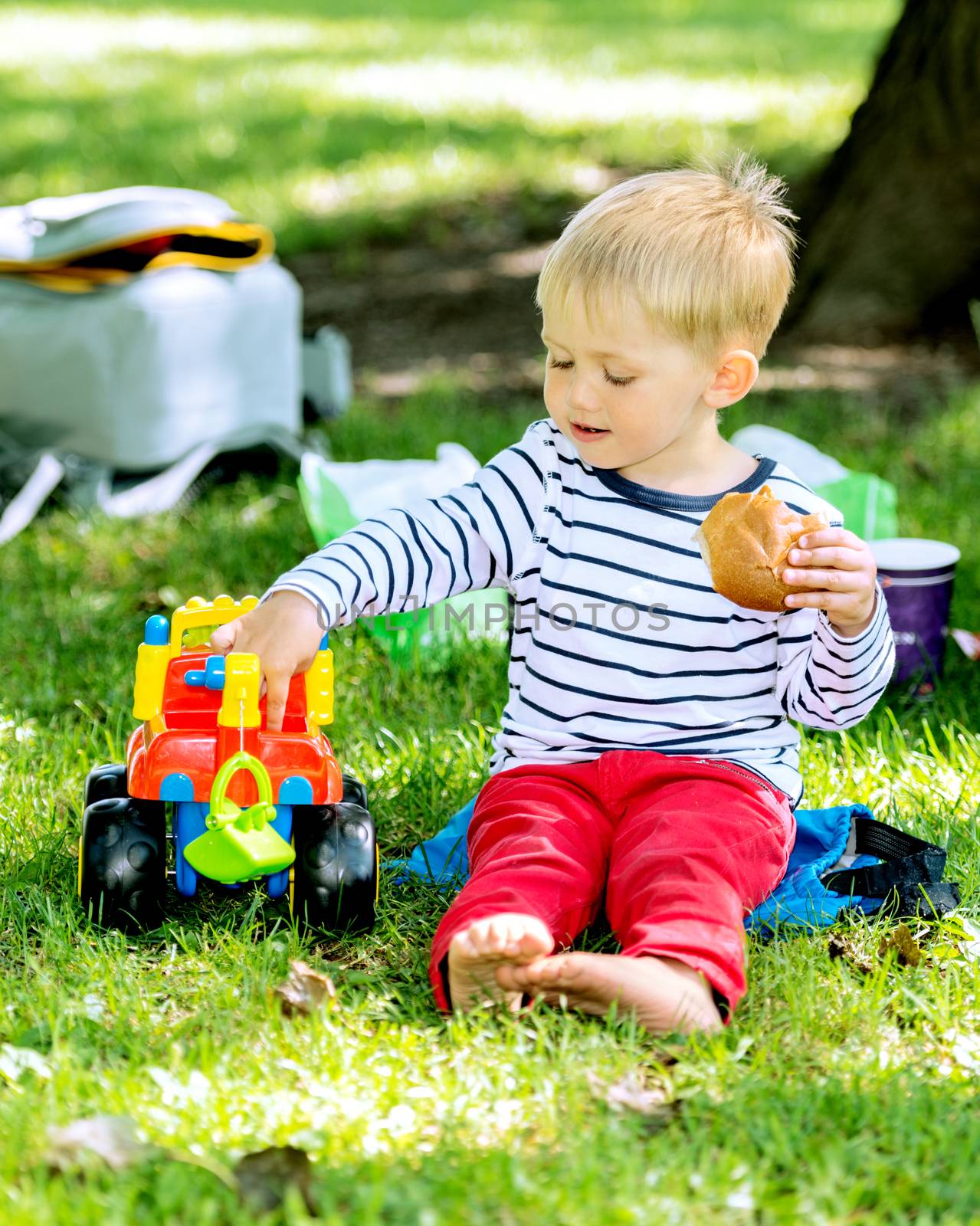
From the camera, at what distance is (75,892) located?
2.39 m

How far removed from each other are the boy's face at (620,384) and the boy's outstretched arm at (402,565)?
6.2 inches

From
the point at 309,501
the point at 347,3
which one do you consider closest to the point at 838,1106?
the point at 309,501

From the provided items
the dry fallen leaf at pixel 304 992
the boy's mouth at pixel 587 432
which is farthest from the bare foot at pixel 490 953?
the boy's mouth at pixel 587 432

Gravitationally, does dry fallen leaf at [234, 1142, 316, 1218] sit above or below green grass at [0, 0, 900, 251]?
below

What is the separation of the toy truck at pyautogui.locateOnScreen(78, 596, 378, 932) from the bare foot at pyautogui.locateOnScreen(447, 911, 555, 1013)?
0.93 ft

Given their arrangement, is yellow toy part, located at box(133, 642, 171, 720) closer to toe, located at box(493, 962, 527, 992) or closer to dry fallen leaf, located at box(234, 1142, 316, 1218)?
toe, located at box(493, 962, 527, 992)

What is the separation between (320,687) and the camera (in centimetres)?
228

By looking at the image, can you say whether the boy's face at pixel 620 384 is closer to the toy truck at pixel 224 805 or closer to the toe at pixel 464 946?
the toy truck at pixel 224 805

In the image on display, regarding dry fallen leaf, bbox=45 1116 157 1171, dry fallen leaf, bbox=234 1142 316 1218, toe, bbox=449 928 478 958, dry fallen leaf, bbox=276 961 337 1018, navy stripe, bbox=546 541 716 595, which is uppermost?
navy stripe, bbox=546 541 716 595

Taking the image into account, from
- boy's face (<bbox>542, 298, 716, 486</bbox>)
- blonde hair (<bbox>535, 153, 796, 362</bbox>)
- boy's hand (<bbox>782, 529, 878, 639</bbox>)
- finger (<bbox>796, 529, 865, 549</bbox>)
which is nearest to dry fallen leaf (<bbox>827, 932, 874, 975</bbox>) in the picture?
boy's hand (<bbox>782, 529, 878, 639</bbox>)

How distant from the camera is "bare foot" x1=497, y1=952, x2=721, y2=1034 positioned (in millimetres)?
1967

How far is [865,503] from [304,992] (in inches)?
82.5

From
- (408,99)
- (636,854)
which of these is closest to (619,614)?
(636,854)

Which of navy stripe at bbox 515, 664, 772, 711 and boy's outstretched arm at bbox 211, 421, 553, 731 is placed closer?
boy's outstretched arm at bbox 211, 421, 553, 731
